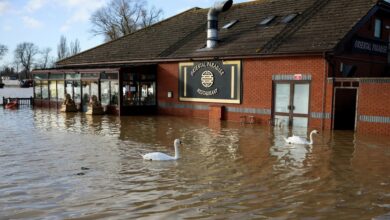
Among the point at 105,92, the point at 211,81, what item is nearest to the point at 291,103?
the point at 211,81

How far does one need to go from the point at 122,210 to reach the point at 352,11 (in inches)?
654

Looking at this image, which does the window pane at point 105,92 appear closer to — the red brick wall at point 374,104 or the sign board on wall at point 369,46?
the sign board on wall at point 369,46

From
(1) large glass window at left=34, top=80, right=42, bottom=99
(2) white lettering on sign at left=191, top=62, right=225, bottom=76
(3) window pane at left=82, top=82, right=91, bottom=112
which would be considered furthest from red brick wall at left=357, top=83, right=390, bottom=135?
(1) large glass window at left=34, top=80, right=42, bottom=99

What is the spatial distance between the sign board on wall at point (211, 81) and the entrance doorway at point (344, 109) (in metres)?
5.04

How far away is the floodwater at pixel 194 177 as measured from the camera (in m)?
6.73

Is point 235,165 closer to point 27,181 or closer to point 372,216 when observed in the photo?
point 372,216

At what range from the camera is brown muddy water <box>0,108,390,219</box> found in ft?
22.1

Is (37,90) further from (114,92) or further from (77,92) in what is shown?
(114,92)

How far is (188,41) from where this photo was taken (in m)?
25.5

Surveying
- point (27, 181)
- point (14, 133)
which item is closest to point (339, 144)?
point (27, 181)

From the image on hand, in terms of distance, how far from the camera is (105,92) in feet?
80.3

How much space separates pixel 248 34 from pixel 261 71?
3.41 meters

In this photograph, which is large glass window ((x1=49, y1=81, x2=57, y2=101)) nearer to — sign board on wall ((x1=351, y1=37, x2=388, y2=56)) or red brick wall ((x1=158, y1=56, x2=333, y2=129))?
red brick wall ((x1=158, y1=56, x2=333, y2=129))

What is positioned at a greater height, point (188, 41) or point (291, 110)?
point (188, 41)
